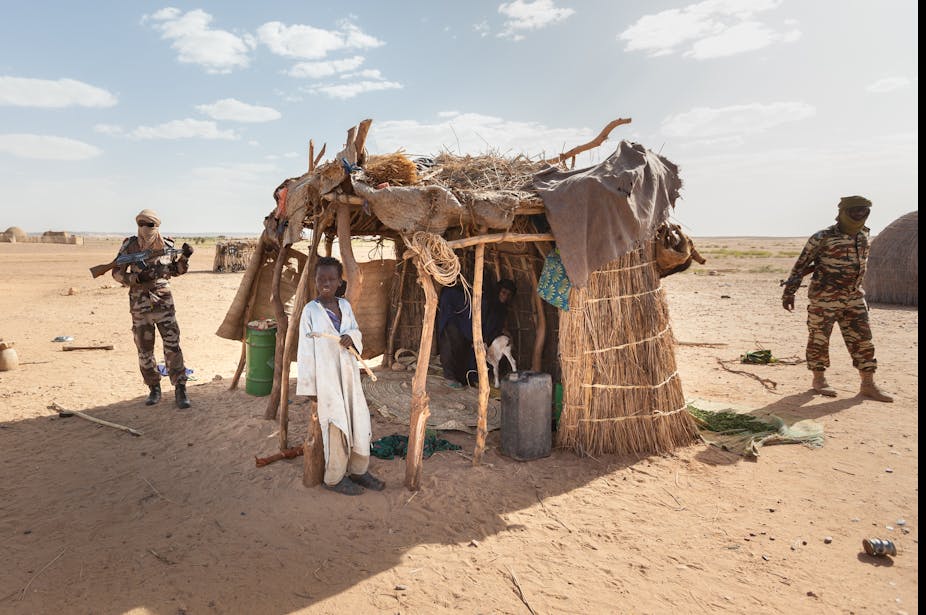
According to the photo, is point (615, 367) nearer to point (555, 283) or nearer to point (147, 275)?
point (555, 283)

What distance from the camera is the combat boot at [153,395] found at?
6223 millimetres

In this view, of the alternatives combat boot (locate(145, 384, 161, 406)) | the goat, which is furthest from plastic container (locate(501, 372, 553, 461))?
combat boot (locate(145, 384, 161, 406))

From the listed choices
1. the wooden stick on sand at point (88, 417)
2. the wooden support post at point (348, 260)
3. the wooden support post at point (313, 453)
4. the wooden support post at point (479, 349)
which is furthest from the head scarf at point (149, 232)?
the wooden support post at point (479, 349)

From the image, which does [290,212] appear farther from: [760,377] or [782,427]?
[760,377]

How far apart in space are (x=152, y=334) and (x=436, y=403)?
3.25 meters

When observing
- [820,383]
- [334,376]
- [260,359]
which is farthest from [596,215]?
[820,383]

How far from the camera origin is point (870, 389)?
632cm

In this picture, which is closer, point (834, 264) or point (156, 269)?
point (156, 269)

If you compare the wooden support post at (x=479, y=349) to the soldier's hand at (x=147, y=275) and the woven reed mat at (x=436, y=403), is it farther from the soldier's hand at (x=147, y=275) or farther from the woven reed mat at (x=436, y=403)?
the soldier's hand at (x=147, y=275)

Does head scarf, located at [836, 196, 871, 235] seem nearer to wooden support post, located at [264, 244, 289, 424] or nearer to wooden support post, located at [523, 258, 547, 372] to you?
wooden support post, located at [523, 258, 547, 372]

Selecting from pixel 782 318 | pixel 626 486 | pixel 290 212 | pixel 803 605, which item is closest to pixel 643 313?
pixel 626 486

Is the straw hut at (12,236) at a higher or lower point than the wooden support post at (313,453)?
higher

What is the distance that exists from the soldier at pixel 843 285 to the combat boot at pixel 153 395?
743 cm

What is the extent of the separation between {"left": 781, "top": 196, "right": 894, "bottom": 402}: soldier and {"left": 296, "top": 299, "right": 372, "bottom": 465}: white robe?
16.7 ft
